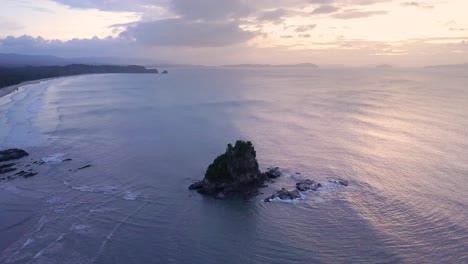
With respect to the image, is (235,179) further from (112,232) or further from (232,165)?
(112,232)

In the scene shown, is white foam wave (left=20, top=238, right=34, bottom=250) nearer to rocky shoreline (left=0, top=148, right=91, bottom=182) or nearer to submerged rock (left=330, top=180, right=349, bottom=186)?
rocky shoreline (left=0, top=148, right=91, bottom=182)

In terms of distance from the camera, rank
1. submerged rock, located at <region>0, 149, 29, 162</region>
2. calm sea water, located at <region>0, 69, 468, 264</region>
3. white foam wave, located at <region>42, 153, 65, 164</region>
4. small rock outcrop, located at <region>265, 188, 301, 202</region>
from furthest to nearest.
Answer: submerged rock, located at <region>0, 149, 29, 162</region>
white foam wave, located at <region>42, 153, 65, 164</region>
small rock outcrop, located at <region>265, 188, 301, 202</region>
calm sea water, located at <region>0, 69, 468, 264</region>

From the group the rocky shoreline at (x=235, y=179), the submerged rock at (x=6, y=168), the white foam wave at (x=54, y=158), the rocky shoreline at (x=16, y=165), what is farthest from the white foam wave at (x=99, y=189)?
the submerged rock at (x=6, y=168)

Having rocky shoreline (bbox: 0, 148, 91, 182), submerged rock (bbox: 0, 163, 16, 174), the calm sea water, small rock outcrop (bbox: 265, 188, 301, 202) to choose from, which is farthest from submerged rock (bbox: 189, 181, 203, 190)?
submerged rock (bbox: 0, 163, 16, 174)

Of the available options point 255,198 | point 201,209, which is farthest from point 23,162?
point 255,198

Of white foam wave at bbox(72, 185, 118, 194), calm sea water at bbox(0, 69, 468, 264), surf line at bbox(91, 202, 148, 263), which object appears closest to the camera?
surf line at bbox(91, 202, 148, 263)

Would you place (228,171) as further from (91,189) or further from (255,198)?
(91,189)

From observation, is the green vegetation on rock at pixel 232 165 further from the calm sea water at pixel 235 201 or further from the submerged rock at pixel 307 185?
the submerged rock at pixel 307 185
